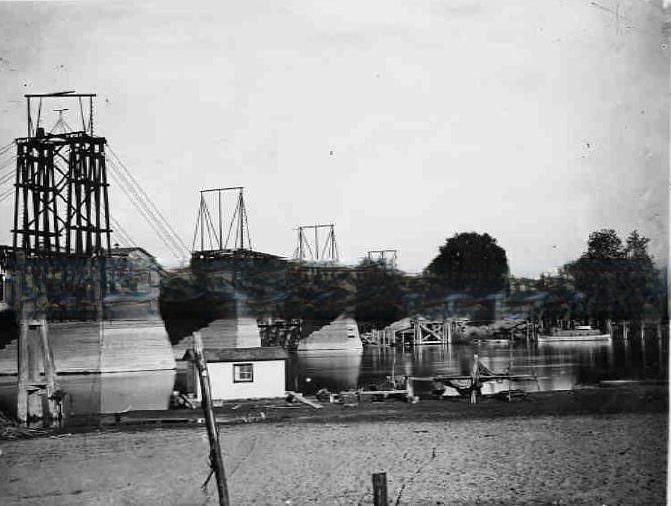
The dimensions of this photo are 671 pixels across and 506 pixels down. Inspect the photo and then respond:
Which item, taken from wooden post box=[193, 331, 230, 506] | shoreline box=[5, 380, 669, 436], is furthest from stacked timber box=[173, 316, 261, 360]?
wooden post box=[193, 331, 230, 506]

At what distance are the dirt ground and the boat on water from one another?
3.78 feet

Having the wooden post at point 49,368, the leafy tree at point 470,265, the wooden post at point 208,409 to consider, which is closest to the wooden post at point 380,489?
the wooden post at point 208,409

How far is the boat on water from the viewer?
941cm

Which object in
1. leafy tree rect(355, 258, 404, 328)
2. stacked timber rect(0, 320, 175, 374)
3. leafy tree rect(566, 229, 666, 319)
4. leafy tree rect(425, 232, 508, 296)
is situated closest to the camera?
leafy tree rect(566, 229, 666, 319)

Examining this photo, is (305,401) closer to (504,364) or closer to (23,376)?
(23,376)

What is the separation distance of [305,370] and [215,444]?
6494 millimetres

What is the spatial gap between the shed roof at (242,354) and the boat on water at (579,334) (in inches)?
137

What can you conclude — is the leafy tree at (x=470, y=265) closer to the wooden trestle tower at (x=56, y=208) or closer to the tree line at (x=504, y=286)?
the tree line at (x=504, y=286)

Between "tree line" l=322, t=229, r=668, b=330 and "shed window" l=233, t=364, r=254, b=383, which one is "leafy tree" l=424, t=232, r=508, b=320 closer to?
"tree line" l=322, t=229, r=668, b=330

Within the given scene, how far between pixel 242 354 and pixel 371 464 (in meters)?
3.80

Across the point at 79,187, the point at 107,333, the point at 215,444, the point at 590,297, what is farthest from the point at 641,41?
the point at 107,333

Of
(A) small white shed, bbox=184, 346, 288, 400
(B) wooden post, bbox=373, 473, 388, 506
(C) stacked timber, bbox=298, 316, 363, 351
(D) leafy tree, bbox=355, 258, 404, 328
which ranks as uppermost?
(D) leafy tree, bbox=355, 258, 404, 328

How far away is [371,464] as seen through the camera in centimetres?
Answer: 681

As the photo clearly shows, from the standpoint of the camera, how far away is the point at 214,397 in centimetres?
1087
